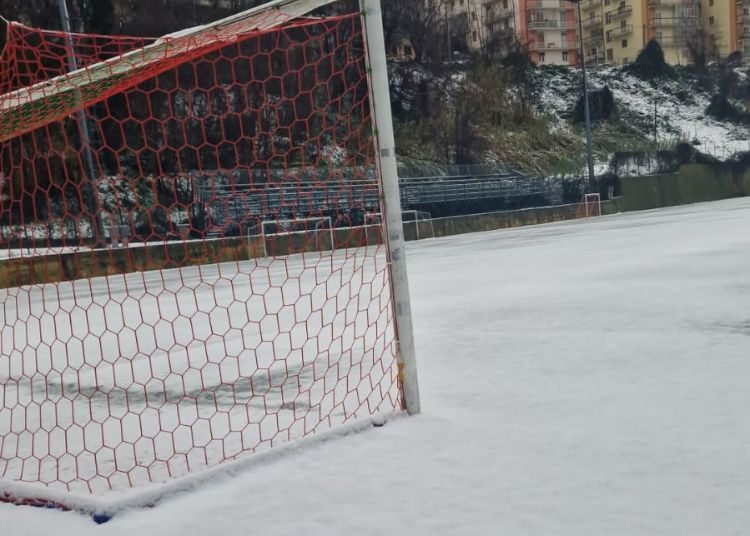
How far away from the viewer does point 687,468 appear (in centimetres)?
193

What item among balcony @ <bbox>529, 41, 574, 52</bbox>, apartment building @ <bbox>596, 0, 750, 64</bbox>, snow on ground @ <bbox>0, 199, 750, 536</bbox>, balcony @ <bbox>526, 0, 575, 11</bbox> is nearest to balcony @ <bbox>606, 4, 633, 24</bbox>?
apartment building @ <bbox>596, 0, 750, 64</bbox>

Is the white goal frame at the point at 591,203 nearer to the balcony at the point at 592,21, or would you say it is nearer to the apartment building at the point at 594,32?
the apartment building at the point at 594,32

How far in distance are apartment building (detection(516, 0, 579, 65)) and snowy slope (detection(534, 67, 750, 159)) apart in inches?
193

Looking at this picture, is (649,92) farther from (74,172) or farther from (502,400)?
(502,400)

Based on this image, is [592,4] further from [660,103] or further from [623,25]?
[660,103]

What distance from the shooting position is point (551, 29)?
61375 millimetres

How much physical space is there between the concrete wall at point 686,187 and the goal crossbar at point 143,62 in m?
26.6

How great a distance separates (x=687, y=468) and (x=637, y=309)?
283cm

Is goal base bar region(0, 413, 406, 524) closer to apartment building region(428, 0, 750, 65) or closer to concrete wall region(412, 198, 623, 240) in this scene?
concrete wall region(412, 198, 623, 240)

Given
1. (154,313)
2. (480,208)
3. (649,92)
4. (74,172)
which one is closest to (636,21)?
(649,92)

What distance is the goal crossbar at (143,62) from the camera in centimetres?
262

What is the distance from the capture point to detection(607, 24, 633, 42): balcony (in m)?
64.1

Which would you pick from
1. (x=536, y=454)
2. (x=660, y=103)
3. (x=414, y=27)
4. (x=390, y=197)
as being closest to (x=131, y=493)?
(x=536, y=454)

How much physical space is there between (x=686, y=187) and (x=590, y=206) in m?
7.06
